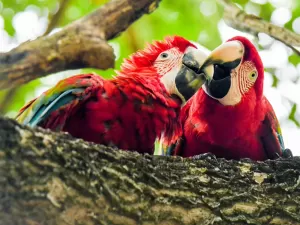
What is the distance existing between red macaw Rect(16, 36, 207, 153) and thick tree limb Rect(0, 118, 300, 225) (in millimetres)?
411

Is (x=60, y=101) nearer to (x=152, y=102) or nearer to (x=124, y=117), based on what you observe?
(x=124, y=117)

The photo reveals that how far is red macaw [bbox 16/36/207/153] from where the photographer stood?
2.34 metres

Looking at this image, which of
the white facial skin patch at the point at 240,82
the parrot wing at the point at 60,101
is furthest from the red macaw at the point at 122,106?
the white facial skin patch at the point at 240,82

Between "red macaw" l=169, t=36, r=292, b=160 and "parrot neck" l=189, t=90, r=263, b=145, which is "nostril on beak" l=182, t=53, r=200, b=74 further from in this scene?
"parrot neck" l=189, t=90, r=263, b=145

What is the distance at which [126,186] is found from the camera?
1819 millimetres

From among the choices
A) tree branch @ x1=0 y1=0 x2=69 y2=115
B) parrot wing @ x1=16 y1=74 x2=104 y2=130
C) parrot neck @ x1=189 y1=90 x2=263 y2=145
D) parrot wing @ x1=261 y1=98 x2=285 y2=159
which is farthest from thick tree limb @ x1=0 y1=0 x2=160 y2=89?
parrot wing @ x1=261 y1=98 x2=285 y2=159

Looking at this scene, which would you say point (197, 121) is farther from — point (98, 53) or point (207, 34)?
point (207, 34)

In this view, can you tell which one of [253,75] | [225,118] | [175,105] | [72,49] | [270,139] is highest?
[72,49]

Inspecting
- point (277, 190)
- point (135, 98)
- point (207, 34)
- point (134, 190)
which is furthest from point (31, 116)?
point (207, 34)

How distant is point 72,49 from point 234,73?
88 cm

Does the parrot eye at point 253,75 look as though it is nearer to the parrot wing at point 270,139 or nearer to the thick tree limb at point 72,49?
the parrot wing at point 270,139

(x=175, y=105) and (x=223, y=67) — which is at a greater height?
(x=223, y=67)

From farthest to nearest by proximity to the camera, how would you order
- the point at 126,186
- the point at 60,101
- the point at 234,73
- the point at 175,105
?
the point at 234,73 < the point at 175,105 < the point at 60,101 < the point at 126,186

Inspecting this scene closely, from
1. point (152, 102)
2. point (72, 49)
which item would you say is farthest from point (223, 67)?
point (72, 49)
